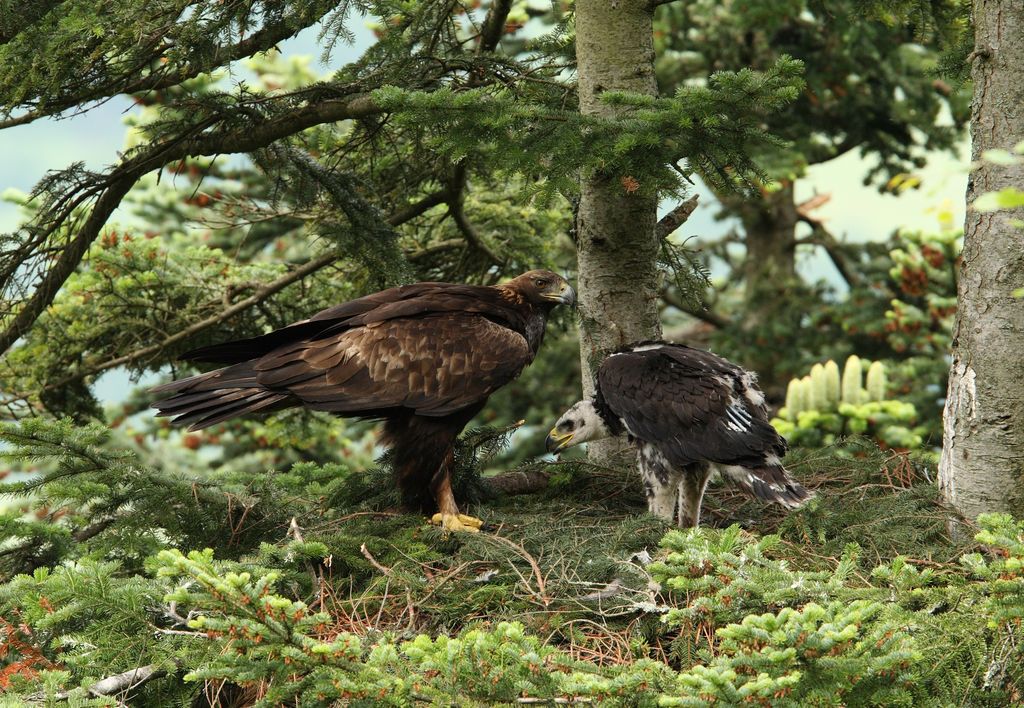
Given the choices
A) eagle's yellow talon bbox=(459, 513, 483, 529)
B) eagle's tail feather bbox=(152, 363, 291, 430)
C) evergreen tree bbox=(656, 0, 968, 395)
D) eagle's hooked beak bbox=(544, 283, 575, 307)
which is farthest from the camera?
evergreen tree bbox=(656, 0, 968, 395)

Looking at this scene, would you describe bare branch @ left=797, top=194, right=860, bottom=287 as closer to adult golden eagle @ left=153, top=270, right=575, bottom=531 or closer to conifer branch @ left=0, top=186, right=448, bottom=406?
conifer branch @ left=0, top=186, right=448, bottom=406

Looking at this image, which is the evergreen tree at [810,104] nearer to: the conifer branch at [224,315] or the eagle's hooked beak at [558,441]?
the conifer branch at [224,315]

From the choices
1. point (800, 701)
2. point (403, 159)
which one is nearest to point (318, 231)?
point (403, 159)

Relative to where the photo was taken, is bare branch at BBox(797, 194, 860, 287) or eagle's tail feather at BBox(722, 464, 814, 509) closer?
eagle's tail feather at BBox(722, 464, 814, 509)

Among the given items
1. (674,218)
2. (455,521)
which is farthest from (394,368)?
(674,218)

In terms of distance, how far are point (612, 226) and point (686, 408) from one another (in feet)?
→ 5.02

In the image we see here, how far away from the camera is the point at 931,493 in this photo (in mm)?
5547

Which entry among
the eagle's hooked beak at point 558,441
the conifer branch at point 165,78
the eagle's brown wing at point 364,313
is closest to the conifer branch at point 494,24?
the conifer branch at point 165,78

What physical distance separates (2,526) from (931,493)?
4456 millimetres

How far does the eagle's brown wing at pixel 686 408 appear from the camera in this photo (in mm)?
5344

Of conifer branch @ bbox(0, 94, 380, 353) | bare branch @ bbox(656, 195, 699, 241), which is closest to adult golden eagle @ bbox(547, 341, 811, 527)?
bare branch @ bbox(656, 195, 699, 241)

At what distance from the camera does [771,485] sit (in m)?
5.19

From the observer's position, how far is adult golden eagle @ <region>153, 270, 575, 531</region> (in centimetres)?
576

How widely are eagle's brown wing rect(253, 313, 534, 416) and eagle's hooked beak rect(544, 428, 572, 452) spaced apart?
61 centimetres
